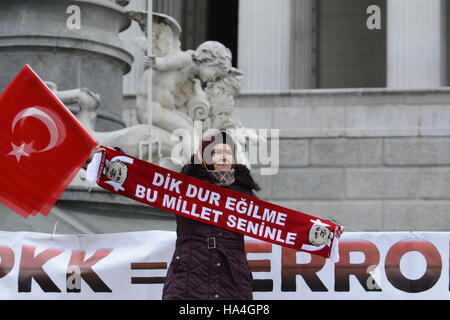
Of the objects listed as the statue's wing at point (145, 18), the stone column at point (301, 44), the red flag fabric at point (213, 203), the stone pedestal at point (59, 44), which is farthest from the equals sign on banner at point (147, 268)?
the stone column at point (301, 44)

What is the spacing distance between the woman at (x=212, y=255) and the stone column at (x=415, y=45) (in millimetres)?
20574

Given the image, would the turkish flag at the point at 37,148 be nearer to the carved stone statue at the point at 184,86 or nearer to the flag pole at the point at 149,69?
the flag pole at the point at 149,69

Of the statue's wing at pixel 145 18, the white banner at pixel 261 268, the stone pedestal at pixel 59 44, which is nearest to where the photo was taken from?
the white banner at pixel 261 268

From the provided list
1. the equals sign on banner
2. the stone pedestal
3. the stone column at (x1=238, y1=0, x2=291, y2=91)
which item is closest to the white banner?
the equals sign on banner

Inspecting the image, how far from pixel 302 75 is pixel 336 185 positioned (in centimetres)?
823

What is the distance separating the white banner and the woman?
1.32 metres

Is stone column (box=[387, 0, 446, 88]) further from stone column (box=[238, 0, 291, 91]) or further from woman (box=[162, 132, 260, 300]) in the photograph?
woman (box=[162, 132, 260, 300])

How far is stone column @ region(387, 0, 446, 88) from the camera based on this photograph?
29859mm

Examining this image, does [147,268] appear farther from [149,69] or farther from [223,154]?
[149,69]

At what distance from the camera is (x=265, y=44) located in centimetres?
3108

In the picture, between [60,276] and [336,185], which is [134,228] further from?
[336,185]

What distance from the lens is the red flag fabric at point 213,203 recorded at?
31.3 ft

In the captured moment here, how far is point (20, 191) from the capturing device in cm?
986
